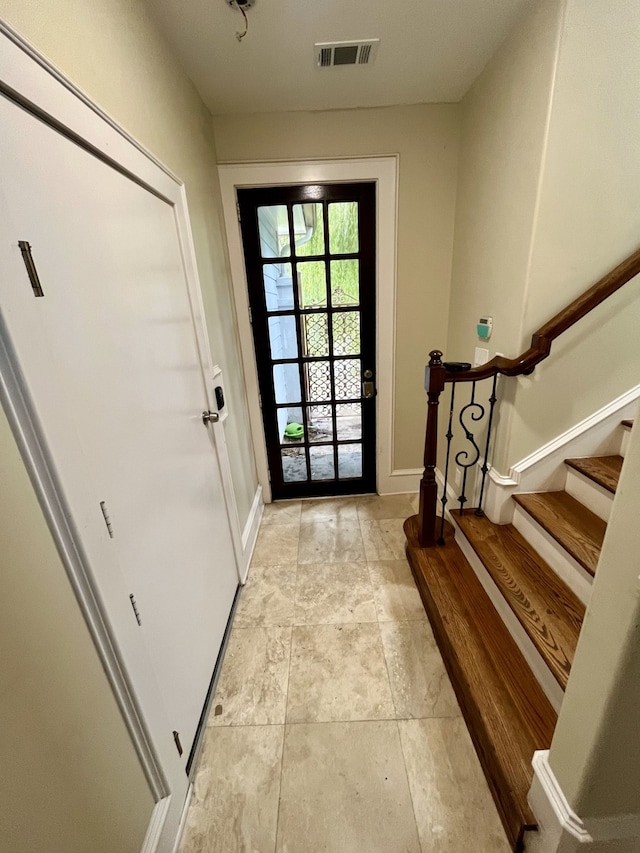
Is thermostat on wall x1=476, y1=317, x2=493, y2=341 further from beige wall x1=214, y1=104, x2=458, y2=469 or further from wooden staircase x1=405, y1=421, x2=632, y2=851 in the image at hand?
wooden staircase x1=405, y1=421, x2=632, y2=851

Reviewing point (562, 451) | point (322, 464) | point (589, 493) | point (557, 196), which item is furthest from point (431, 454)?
point (557, 196)

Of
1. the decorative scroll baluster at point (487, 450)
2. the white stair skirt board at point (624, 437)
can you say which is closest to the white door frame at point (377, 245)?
the decorative scroll baluster at point (487, 450)

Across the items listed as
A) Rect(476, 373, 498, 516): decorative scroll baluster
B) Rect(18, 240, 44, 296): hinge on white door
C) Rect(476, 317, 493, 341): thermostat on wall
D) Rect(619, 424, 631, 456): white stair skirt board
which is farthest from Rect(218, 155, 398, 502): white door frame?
Rect(18, 240, 44, 296): hinge on white door

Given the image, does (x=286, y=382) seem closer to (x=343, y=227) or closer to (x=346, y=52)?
(x=343, y=227)

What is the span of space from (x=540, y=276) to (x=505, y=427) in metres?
0.67

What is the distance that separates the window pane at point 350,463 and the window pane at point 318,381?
49 centimetres

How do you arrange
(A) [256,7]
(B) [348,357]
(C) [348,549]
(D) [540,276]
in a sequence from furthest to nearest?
(B) [348,357] < (C) [348,549] < (D) [540,276] < (A) [256,7]

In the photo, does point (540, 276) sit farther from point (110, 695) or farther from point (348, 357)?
point (110, 695)

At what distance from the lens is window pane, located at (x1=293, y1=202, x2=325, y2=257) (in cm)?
203

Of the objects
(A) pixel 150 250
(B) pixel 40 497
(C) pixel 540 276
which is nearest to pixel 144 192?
(A) pixel 150 250

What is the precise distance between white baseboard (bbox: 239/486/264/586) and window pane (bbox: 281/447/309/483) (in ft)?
0.79

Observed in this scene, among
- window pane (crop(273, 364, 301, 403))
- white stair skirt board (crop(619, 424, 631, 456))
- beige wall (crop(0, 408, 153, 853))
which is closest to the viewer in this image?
beige wall (crop(0, 408, 153, 853))

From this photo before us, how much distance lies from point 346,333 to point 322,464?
1.02m

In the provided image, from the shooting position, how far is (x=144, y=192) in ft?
3.51
